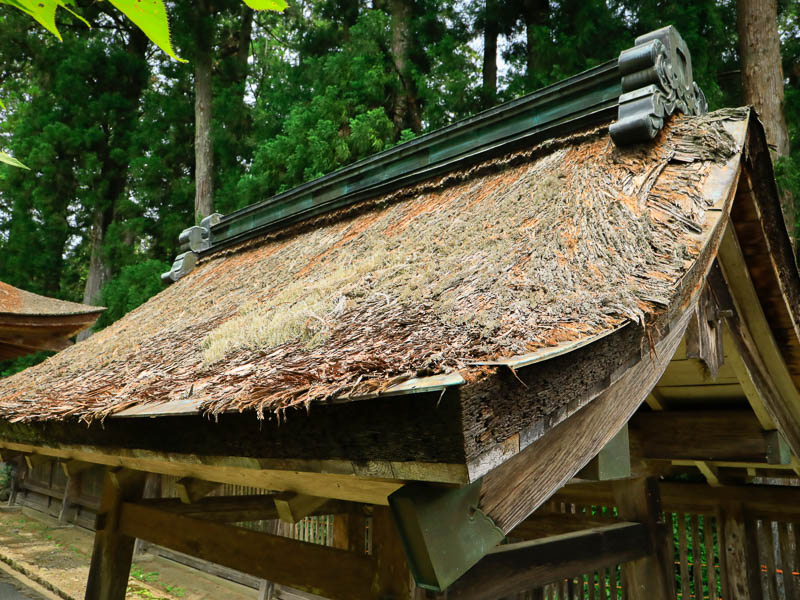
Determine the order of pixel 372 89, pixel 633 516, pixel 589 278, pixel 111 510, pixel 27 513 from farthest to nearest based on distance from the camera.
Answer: pixel 27 513 < pixel 372 89 < pixel 111 510 < pixel 633 516 < pixel 589 278

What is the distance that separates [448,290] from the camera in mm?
1554

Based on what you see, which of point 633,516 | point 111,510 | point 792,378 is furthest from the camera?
point 111,510

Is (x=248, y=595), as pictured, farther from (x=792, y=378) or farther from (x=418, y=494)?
(x=418, y=494)

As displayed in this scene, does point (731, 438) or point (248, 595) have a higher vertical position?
point (731, 438)

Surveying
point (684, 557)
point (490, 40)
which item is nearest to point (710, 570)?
point (684, 557)

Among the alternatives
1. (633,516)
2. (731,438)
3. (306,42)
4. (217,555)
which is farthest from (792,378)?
(306,42)

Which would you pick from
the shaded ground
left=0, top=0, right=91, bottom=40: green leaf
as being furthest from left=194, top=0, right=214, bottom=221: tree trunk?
Answer: left=0, top=0, right=91, bottom=40: green leaf

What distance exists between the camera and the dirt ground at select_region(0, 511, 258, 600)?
263 inches

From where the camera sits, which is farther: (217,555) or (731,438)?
(731,438)

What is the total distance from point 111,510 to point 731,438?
3.14 metres

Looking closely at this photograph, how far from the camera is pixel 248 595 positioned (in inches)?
263

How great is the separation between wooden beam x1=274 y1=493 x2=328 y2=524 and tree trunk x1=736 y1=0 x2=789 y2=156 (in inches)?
237

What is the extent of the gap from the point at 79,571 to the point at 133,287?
4.61 meters

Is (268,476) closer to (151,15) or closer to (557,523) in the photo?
(151,15)
